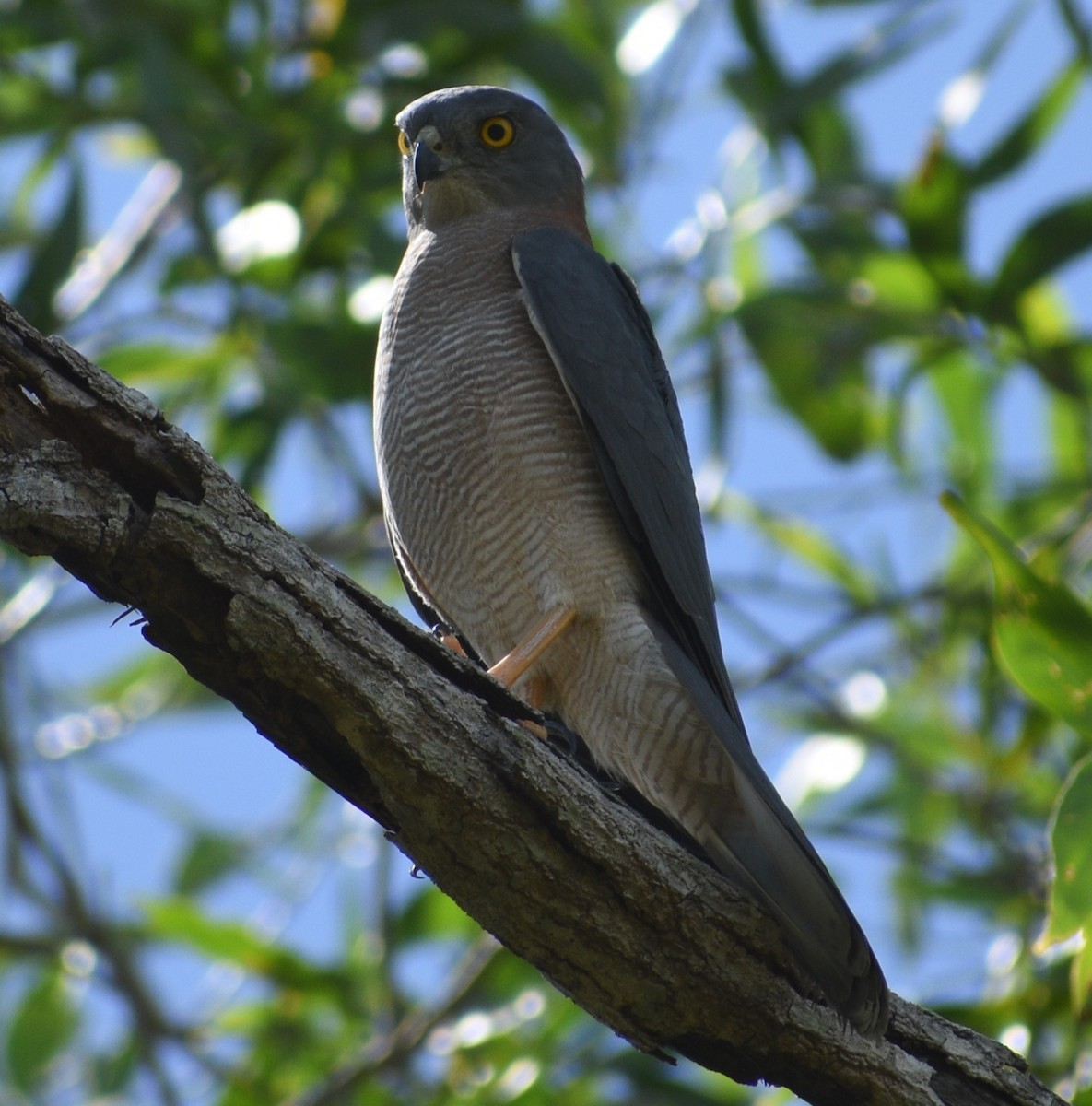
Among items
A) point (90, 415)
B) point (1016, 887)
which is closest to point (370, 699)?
point (90, 415)

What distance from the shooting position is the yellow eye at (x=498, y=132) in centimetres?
504

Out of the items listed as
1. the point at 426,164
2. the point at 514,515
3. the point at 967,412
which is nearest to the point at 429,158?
the point at 426,164

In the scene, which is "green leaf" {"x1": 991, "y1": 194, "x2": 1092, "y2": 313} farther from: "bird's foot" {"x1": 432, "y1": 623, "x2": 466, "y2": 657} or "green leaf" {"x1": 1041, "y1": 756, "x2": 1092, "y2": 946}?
"green leaf" {"x1": 1041, "y1": 756, "x2": 1092, "y2": 946}

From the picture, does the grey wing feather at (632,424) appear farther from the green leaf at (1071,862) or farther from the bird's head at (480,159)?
the green leaf at (1071,862)

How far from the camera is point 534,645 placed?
3.95 m

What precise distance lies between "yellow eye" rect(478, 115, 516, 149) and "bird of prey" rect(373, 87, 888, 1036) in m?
0.55

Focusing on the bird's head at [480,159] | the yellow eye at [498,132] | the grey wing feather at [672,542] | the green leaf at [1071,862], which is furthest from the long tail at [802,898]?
the yellow eye at [498,132]

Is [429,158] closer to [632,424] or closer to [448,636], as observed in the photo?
[632,424]

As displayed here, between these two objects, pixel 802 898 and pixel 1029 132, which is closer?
pixel 802 898

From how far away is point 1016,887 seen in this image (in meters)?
6.07

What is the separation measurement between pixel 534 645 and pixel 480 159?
1.88 m

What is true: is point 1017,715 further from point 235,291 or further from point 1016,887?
point 235,291

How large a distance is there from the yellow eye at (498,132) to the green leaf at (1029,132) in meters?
2.48

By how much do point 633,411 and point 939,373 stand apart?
4043 millimetres
